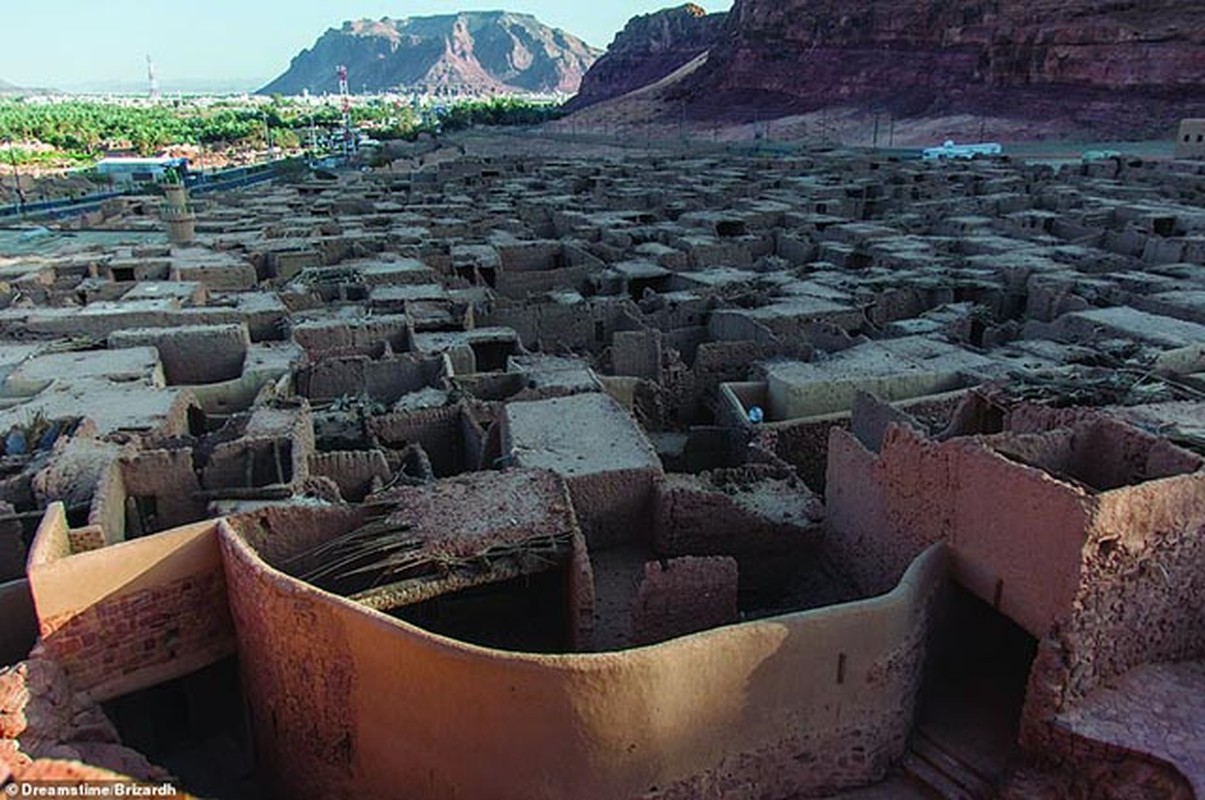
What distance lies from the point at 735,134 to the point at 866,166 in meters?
34.6

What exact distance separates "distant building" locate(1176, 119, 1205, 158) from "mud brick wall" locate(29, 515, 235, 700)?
4851cm

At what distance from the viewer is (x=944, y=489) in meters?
9.25

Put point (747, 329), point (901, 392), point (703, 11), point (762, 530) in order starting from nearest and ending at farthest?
1. point (762, 530)
2. point (901, 392)
3. point (747, 329)
4. point (703, 11)

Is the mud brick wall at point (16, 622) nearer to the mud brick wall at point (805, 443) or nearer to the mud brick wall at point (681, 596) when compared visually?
the mud brick wall at point (681, 596)

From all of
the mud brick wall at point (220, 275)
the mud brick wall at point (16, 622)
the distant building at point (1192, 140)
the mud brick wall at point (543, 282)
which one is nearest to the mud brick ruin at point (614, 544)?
the mud brick wall at point (16, 622)

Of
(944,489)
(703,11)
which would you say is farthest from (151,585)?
(703,11)

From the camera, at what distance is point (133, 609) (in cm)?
885

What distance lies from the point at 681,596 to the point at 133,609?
4.93 meters

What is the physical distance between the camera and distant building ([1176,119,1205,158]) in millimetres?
45594

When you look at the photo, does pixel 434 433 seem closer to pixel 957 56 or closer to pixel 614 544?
pixel 614 544

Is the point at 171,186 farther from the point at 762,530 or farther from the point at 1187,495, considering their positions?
the point at 1187,495

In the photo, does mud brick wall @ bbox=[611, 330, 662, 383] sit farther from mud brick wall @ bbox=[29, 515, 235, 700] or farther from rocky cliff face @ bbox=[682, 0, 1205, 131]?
rocky cliff face @ bbox=[682, 0, 1205, 131]

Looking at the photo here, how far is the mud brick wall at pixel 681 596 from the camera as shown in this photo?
9.76 metres

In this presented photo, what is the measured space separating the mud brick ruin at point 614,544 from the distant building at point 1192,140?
3135 cm
